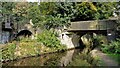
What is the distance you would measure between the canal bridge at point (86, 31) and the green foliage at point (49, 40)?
79 centimetres

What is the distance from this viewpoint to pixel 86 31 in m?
14.4

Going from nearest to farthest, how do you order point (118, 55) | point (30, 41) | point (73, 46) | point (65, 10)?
1. point (118, 55)
2. point (30, 41)
3. point (65, 10)
4. point (73, 46)

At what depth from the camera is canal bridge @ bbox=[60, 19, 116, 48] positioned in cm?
1268

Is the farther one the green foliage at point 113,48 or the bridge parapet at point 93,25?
the bridge parapet at point 93,25

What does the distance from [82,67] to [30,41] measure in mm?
5403

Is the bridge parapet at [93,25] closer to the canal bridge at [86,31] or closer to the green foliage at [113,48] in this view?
the canal bridge at [86,31]

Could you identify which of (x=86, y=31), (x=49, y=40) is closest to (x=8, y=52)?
(x=49, y=40)

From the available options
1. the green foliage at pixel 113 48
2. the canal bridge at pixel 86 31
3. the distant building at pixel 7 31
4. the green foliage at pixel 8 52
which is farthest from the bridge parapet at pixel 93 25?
the green foliage at pixel 8 52

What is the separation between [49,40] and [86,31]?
8.61 ft

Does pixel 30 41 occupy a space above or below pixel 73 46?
above

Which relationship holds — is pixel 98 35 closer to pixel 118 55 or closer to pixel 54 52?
pixel 54 52

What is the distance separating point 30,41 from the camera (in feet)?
41.0

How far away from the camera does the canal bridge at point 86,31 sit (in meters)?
12.7

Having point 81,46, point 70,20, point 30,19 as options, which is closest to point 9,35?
point 30,19
